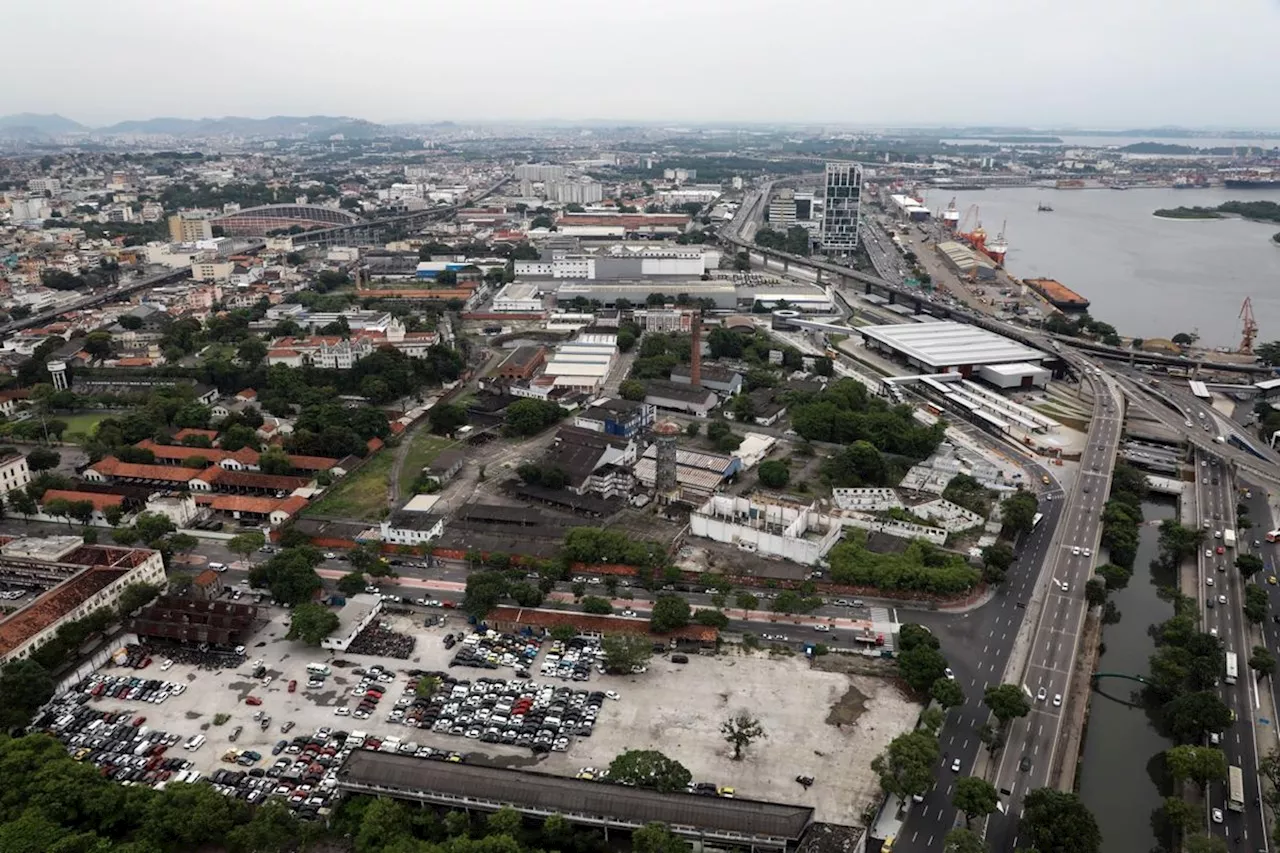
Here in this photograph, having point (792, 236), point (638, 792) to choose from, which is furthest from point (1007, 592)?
point (792, 236)

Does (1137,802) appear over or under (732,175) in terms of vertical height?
under

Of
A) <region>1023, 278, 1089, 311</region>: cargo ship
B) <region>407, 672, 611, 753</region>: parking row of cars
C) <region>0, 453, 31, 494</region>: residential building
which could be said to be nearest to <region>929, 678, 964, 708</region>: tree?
<region>407, 672, 611, 753</region>: parking row of cars

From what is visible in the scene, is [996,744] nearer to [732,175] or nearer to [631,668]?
[631,668]

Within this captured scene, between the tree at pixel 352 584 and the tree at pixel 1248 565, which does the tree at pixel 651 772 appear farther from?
the tree at pixel 1248 565

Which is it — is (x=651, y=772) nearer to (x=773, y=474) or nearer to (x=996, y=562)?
(x=996, y=562)

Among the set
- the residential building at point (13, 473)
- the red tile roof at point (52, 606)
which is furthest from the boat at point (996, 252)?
the residential building at point (13, 473)

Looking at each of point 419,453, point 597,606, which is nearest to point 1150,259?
point 419,453
